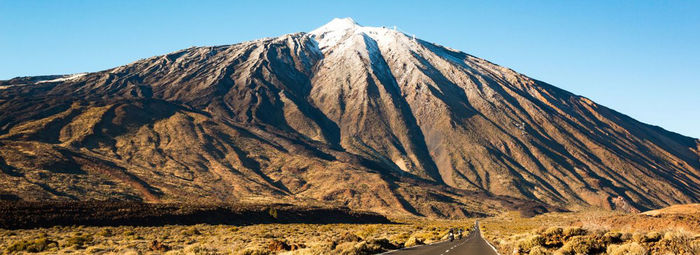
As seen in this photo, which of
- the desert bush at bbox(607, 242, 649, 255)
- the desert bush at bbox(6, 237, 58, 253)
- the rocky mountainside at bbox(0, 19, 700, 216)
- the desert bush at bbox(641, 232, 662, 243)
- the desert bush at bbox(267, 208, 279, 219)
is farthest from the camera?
the rocky mountainside at bbox(0, 19, 700, 216)

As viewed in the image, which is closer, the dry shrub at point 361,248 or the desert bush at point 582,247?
the desert bush at point 582,247

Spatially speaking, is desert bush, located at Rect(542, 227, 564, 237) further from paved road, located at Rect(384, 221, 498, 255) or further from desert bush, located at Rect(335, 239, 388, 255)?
desert bush, located at Rect(335, 239, 388, 255)

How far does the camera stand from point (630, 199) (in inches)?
6447

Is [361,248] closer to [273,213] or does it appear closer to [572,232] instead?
[572,232]

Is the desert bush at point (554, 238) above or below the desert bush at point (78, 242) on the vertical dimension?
below

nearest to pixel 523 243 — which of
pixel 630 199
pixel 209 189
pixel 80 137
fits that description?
pixel 209 189

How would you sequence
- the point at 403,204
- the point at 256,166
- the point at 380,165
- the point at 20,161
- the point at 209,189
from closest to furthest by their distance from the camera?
the point at 20,161 → the point at 209,189 → the point at 403,204 → the point at 256,166 → the point at 380,165

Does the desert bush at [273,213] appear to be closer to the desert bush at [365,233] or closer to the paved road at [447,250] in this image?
the desert bush at [365,233]

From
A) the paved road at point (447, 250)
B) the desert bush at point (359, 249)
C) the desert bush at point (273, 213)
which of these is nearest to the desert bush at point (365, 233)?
the paved road at point (447, 250)

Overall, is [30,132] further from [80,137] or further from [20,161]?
[20,161]

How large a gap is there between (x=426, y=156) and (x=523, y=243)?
159158 millimetres

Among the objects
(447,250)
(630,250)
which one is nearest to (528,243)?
(447,250)

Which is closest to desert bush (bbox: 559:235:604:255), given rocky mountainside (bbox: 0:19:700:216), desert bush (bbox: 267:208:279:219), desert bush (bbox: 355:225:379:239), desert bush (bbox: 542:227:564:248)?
desert bush (bbox: 542:227:564:248)

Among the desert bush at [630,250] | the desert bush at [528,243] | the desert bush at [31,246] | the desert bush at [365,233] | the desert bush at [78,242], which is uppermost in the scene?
the desert bush at [31,246]
